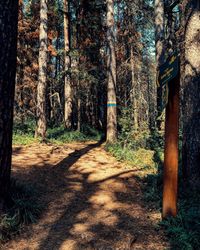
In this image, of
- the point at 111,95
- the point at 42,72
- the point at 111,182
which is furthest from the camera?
the point at 42,72

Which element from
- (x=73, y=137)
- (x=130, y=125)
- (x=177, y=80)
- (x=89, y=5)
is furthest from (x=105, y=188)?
(x=89, y=5)

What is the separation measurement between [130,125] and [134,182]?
458 centimetres

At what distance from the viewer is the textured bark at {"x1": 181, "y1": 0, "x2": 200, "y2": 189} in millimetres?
5883

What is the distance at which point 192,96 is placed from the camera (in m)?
6.16

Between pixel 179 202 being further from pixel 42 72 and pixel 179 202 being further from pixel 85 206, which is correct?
pixel 42 72

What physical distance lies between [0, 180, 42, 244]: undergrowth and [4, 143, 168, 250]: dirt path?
14cm

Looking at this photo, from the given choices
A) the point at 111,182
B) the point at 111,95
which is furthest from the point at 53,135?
the point at 111,182

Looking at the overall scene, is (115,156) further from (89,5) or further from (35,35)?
(35,35)

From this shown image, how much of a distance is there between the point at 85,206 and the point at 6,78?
3012mm

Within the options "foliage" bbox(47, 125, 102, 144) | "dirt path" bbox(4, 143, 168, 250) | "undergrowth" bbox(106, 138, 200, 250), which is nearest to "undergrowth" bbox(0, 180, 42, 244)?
"dirt path" bbox(4, 143, 168, 250)

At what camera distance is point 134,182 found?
714cm

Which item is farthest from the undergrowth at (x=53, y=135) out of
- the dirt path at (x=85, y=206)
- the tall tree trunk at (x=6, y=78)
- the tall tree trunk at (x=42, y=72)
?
the tall tree trunk at (x=6, y=78)

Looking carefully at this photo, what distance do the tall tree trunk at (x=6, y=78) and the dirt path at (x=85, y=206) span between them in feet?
3.56

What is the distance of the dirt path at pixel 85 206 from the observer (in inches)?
169
